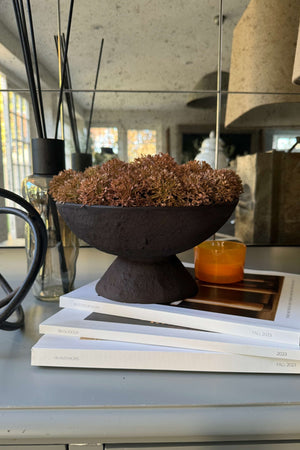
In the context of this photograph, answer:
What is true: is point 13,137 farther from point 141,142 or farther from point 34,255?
point 34,255

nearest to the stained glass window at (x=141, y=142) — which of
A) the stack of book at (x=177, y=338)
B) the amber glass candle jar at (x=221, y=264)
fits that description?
the amber glass candle jar at (x=221, y=264)

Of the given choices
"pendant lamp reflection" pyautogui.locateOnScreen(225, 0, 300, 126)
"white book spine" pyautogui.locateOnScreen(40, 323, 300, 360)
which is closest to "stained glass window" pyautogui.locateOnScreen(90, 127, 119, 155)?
"pendant lamp reflection" pyautogui.locateOnScreen(225, 0, 300, 126)

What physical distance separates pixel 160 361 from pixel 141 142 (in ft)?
2.10

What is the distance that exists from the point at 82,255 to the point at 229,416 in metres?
0.66

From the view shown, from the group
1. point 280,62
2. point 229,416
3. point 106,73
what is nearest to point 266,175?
point 280,62

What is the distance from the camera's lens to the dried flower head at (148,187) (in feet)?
1.26

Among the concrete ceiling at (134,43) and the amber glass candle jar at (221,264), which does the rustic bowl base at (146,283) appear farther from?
the concrete ceiling at (134,43)

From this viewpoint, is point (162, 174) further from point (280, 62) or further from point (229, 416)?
point (280, 62)

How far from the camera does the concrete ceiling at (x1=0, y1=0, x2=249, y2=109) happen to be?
0.86 m

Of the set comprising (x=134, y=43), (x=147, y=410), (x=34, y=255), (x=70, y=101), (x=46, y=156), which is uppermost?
(x=134, y=43)

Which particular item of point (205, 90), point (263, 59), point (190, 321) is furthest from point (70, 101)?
point (190, 321)

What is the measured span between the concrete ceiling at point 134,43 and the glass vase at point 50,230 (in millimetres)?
368

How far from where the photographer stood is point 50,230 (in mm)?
597

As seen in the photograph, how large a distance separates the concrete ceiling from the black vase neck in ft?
1.19
